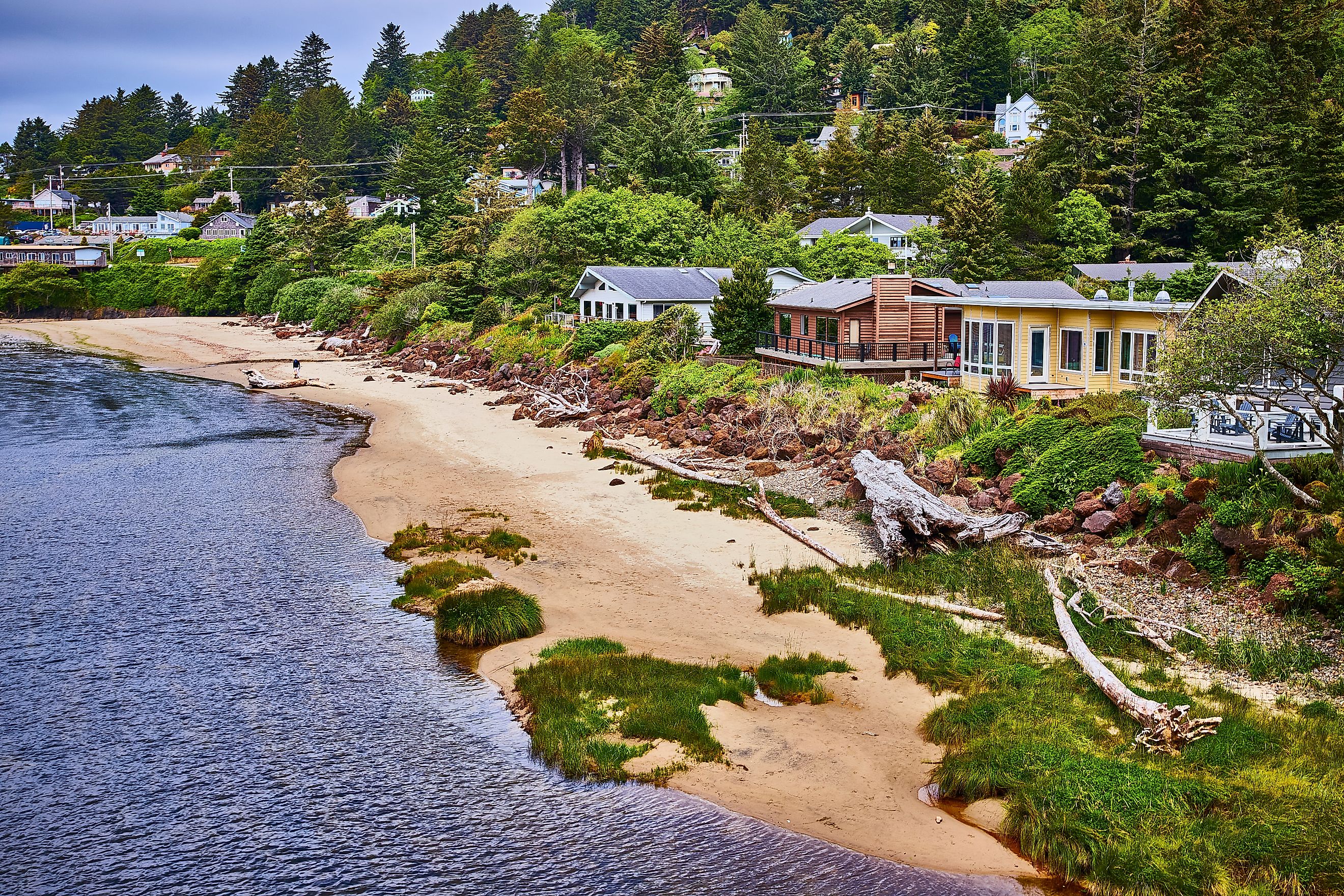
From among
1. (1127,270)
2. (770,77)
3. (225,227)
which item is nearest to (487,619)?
(1127,270)

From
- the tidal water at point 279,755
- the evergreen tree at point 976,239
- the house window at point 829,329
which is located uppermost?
the evergreen tree at point 976,239

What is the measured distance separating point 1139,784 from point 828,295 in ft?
118

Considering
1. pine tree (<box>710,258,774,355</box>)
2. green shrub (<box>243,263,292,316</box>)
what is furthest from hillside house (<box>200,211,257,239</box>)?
pine tree (<box>710,258,774,355</box>)

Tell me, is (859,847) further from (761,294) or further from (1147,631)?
(761,294)

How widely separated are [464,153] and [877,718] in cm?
12543

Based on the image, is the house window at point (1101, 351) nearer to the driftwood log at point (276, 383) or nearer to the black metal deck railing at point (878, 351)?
the black metal deck railing at point (878, 351)

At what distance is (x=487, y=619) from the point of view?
2480cm

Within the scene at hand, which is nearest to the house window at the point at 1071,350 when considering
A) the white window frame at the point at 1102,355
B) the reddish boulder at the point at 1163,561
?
the white window frame at the point at 1102,355

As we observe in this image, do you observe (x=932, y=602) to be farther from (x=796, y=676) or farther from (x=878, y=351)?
(x=878, y=351)

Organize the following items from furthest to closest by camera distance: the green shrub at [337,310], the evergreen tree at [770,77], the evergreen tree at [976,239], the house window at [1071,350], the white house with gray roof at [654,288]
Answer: the evergreen tree at [770,77], the green shrub at [337,310], the evergreen tree at [976,239], the white house with gray roof at [654,288], the house window at [1071,350]

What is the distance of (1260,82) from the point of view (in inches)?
2574

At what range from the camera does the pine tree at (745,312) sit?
54125 millimetres

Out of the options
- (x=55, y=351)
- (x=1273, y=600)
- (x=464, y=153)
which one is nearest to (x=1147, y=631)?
(x=1273, y=600)

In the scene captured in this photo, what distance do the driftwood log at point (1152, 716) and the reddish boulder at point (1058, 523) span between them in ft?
26.0
